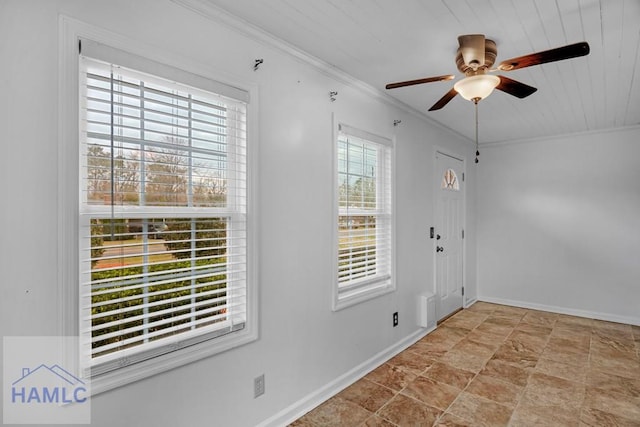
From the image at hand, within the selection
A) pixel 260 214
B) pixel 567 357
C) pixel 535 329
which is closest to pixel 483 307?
pixel 535 329

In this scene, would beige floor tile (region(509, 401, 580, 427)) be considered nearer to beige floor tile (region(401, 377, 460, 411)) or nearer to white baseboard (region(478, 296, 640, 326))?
beige floor tile (region(401, 377, 460, 411))

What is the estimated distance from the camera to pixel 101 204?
4.75 ft

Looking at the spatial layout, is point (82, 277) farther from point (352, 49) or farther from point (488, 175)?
point (488, 175)

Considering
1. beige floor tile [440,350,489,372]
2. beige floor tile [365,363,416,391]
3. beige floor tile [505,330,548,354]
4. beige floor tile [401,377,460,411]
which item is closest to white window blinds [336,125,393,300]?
beige floor tile [365,363,416,391]

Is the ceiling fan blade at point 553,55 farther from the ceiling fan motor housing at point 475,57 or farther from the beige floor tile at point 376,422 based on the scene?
the beige floor tile at point 376,422

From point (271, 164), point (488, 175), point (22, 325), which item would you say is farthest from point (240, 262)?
point (488, 175)

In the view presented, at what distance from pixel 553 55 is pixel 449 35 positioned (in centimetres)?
64

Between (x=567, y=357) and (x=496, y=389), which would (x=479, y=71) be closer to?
(x=496, y=389)

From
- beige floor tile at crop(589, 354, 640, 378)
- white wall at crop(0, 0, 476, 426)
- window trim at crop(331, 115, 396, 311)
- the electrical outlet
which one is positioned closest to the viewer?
white wall at crop(0, 0, 476, 426)

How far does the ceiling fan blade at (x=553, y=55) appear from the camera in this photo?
150 centimetres

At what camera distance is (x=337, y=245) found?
8.54 feet

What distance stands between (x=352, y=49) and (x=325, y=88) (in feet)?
1.13

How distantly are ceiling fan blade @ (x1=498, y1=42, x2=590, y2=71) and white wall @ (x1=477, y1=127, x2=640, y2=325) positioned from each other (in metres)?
3.63

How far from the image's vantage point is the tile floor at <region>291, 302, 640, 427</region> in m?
2.30
